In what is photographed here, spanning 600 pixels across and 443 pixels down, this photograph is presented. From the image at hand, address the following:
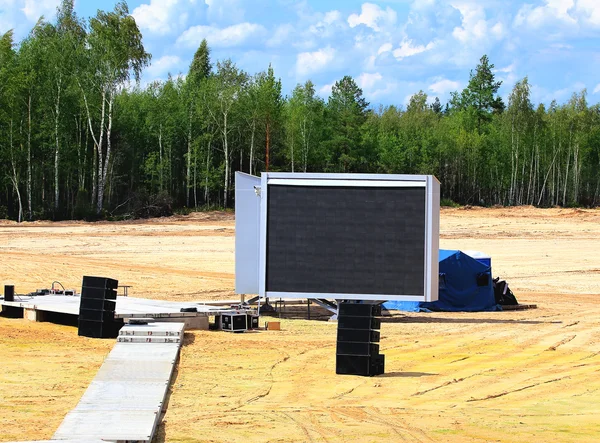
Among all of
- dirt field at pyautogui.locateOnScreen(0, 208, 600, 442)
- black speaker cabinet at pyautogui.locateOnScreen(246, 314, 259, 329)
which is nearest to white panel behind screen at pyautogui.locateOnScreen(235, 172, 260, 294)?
dirt field at pyautogui.locateOnScreen(0, 208, 600, 442)

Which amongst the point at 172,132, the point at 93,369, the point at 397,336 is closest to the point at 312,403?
the point at 93,369

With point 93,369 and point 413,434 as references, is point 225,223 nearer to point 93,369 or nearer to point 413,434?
point 93,369

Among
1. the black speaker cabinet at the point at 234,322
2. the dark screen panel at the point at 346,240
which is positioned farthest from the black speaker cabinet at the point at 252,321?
the dark screen panel at the point at 346,240

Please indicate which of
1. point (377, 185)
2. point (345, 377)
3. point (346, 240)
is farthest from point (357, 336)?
point (377, 185)

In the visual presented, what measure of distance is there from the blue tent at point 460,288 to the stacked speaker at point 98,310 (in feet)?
26.8

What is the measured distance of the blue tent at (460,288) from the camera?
2245cm

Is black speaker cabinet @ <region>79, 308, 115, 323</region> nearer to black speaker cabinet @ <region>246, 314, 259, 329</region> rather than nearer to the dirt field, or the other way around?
the dirt field

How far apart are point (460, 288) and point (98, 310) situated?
31.7ft

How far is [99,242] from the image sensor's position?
40156 mm

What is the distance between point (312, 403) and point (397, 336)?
22.8ft

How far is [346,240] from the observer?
18.9 metres

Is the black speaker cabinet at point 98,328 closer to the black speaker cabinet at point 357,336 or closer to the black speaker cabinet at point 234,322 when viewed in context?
the black speaker cabinet at point 234,322

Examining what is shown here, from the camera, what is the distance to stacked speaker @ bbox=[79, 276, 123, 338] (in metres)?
15.9

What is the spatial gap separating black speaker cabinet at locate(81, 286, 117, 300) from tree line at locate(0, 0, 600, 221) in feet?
122
